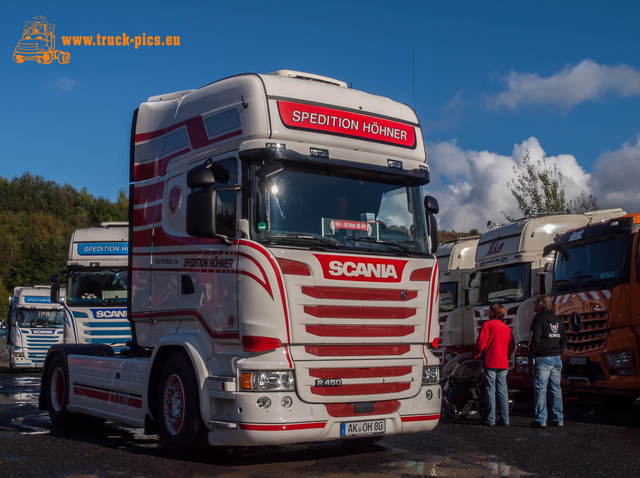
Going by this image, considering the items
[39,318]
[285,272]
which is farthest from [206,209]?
[39,318]

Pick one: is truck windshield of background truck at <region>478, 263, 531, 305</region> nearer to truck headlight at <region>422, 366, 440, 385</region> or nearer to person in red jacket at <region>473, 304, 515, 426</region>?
person in red jacket at <region>473, 304, 515, 426</region>

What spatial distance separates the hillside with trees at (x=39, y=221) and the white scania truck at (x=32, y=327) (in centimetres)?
4607

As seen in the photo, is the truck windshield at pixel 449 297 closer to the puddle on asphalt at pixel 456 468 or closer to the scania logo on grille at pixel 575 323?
the scania logo on grille at pixel 575 323

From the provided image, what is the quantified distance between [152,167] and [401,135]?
3.01 m

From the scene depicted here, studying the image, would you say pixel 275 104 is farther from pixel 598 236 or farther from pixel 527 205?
pixel 527 205

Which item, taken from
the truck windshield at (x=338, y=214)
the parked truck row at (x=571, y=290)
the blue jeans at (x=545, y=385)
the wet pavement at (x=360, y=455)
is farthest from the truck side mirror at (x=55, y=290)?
the blue jeans at (x=545, y=385)

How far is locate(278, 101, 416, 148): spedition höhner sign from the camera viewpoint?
301 inches

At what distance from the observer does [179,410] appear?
25.3 ft

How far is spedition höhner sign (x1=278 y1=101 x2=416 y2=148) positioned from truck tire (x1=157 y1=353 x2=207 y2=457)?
8.95 feet

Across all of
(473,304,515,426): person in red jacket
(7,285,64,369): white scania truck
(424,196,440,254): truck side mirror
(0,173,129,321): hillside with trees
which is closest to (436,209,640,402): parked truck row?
(473,304,515,426): person in red jacket

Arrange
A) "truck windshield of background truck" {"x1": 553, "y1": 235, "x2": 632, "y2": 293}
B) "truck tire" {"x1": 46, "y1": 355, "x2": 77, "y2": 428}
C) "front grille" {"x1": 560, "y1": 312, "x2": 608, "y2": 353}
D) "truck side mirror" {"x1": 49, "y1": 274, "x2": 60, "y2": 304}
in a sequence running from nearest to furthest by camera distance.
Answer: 1. "truck tire" {"x1": 46, "y1": 355, "x2": 77, "y2": 428}
2. "truck windshield of background truck" {"x1": 553, "y1": 235, "x2": 632, "y2": 293}
3. "front grille" {"x1": 560, "y1": 312, "x2": 608, "y2": 353}
4. "truck side mirror" {"x1": 49, "y1": 274, "x2": 60, "y2": 304}

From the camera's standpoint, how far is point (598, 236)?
40.1 feet

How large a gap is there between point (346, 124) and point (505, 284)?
8601 mm

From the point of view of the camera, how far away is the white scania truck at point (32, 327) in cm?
2658
